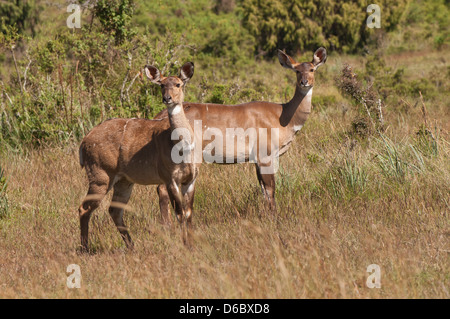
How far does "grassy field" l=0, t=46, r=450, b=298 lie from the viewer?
5.28m

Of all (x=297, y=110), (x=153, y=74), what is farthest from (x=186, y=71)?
(x=297, y=110)

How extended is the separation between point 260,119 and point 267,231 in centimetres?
201

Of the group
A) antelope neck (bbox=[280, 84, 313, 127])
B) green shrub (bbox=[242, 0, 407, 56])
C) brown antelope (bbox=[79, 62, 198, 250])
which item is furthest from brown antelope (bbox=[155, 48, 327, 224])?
green shrub (bbox=[242, 0, 407, 56])

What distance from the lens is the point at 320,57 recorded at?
863cm

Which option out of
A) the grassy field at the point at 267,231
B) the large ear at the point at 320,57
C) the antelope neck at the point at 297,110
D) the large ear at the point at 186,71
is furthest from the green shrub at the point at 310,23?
the large ear at the point at 186,71

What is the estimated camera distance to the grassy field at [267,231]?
5.28 metres

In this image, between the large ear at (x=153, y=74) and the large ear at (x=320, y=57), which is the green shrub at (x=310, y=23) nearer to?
the large ear at (x=320, y=57)

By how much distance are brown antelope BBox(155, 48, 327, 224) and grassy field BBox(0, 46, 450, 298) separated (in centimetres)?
29

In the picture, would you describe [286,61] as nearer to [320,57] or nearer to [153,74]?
[320,57]

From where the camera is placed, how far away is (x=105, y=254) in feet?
22.0

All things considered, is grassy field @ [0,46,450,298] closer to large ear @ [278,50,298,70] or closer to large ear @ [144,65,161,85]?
large ear @ [278,50,298,70]
